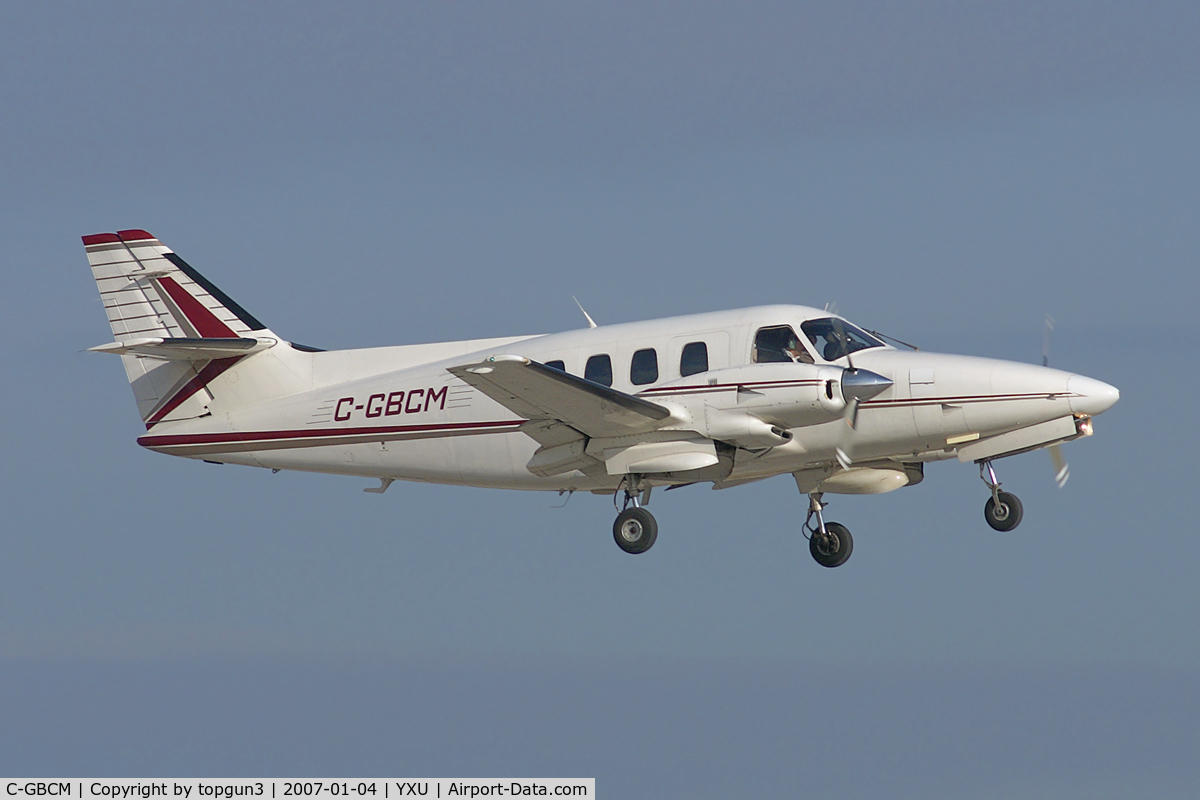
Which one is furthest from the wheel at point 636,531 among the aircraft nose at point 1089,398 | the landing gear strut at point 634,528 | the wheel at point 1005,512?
the aircraft nose at point 1089,398

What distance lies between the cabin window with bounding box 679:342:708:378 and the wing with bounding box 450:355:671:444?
25.0 inches

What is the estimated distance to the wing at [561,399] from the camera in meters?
18.2

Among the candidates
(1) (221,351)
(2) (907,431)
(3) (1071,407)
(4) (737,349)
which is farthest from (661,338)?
(1) (221,351)

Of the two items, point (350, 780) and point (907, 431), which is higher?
point (907, 431)

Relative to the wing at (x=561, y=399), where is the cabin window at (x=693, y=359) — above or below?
above

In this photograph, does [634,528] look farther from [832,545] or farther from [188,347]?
[188,347]

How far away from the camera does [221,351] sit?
22.5 metres

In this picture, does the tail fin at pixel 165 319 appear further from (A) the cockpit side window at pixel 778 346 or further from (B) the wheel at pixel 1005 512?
(B) the wheel at pixel 1005 512

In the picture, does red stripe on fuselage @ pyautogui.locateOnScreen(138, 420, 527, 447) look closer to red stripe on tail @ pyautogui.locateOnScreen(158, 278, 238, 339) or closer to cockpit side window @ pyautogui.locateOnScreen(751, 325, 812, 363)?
red stripe on tail @ pyautogui.locateOnScreen(158, 278, 238, 339)

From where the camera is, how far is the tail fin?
22.6 m

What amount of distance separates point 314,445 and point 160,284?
351cm

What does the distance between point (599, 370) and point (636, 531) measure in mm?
2122

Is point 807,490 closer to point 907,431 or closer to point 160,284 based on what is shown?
point 907,431

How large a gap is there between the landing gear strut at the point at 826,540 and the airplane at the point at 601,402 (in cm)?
3
